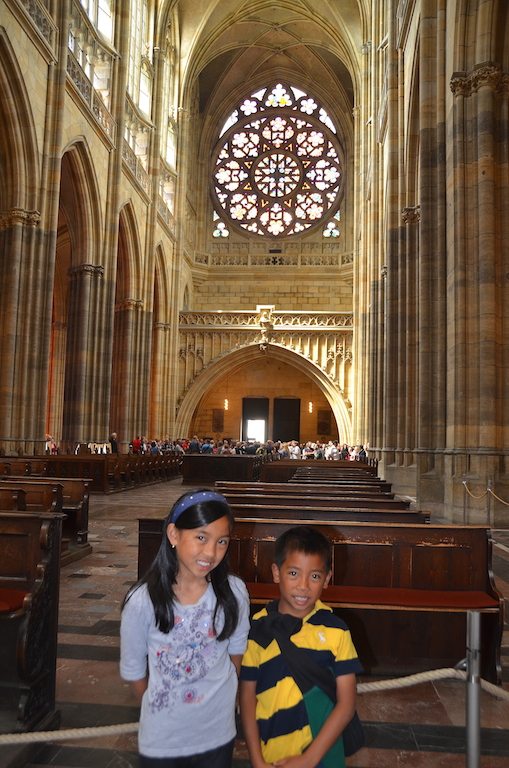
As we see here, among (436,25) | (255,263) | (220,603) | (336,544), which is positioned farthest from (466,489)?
(255,263)

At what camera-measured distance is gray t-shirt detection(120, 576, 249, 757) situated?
64.6 inches

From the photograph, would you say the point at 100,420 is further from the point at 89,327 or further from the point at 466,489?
the point at 466,489

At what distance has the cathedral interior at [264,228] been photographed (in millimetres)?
8828

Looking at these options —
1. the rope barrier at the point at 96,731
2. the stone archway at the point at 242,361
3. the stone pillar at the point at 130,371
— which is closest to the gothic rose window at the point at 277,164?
the stone archway at the point at 242,361

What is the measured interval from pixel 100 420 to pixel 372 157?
1183cm

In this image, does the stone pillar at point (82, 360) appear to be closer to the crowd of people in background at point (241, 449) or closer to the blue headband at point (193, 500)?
the crowd of people in background at point (241, 449)

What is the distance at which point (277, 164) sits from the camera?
3098 cm

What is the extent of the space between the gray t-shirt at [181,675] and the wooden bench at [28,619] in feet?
3.42

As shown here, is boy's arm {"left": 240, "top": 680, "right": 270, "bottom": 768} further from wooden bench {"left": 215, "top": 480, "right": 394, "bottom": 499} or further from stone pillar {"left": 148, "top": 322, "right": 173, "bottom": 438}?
stone pillar {"left": 148, "top": 322, "right": 173, "bottom": 438}

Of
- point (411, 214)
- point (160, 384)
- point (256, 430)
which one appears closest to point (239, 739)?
point (411, 214)

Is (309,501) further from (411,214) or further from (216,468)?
(216,468)

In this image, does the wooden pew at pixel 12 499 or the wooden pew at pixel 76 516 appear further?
the wooden pew at pixel 76 516

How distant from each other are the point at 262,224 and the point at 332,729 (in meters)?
30.0

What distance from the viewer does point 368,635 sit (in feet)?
11.0
